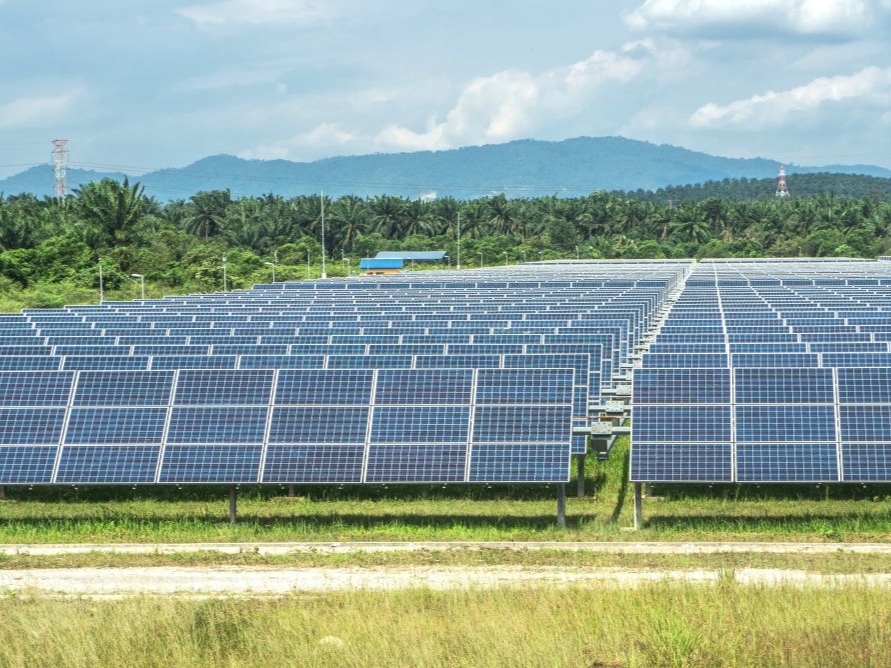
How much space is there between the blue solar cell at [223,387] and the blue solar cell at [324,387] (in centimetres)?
26

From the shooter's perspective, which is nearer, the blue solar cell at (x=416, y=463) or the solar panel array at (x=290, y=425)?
the blue solar cell at (x=416, y=463)

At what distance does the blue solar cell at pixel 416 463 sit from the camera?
1612 centimetres

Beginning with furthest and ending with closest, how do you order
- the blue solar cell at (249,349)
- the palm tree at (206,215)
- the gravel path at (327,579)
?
the palm tree at (206,215) → the blue solar cell at (249,349) → the gravel path at (327,579)

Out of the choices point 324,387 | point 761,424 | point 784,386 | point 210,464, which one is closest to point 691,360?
point 784,386

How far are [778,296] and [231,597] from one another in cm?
3863

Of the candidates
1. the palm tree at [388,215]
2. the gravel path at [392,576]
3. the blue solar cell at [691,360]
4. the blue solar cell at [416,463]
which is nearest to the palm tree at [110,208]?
the palm tree at [388,215]

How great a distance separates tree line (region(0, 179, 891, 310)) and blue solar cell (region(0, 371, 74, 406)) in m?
68.8

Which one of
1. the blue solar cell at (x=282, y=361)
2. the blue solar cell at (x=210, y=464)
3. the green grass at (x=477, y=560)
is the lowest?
the green grass at (x=477, y=560)

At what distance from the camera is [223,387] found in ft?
57.8

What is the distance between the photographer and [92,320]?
1518 inches

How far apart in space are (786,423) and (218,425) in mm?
7845

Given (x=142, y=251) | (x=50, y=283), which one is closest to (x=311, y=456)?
(x=50, y=283)

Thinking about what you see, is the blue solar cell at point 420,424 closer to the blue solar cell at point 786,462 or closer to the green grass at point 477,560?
the green grass at point 477,560

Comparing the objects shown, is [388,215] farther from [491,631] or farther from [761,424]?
[491,631]
